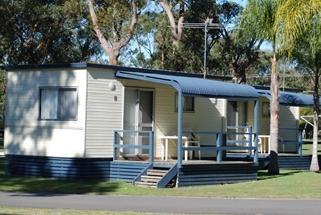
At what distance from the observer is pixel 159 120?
24188 mm

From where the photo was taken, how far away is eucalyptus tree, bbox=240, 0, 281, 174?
24.4 metres

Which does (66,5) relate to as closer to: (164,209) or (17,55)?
(17,55)

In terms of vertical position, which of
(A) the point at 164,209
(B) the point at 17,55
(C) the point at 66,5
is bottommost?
(A) the point at 164,209

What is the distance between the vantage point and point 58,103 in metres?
22.2

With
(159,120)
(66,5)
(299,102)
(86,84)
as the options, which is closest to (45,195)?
(86,84)

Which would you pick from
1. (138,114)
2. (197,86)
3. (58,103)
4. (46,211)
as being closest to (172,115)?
(138,114)

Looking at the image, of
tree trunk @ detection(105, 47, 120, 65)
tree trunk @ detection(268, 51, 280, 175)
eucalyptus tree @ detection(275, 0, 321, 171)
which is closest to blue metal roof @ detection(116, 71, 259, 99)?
tree trunk @ detection(268, 51, 280, 175)

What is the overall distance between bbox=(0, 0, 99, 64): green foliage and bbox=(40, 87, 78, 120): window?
1831cm

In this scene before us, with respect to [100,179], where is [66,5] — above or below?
above

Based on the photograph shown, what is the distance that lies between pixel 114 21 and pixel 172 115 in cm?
1867

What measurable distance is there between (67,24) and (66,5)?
3.23 m

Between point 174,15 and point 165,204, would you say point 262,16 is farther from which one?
point 174,15

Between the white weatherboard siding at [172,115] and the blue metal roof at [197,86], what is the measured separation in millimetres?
879

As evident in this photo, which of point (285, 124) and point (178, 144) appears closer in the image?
point (178, 144)
